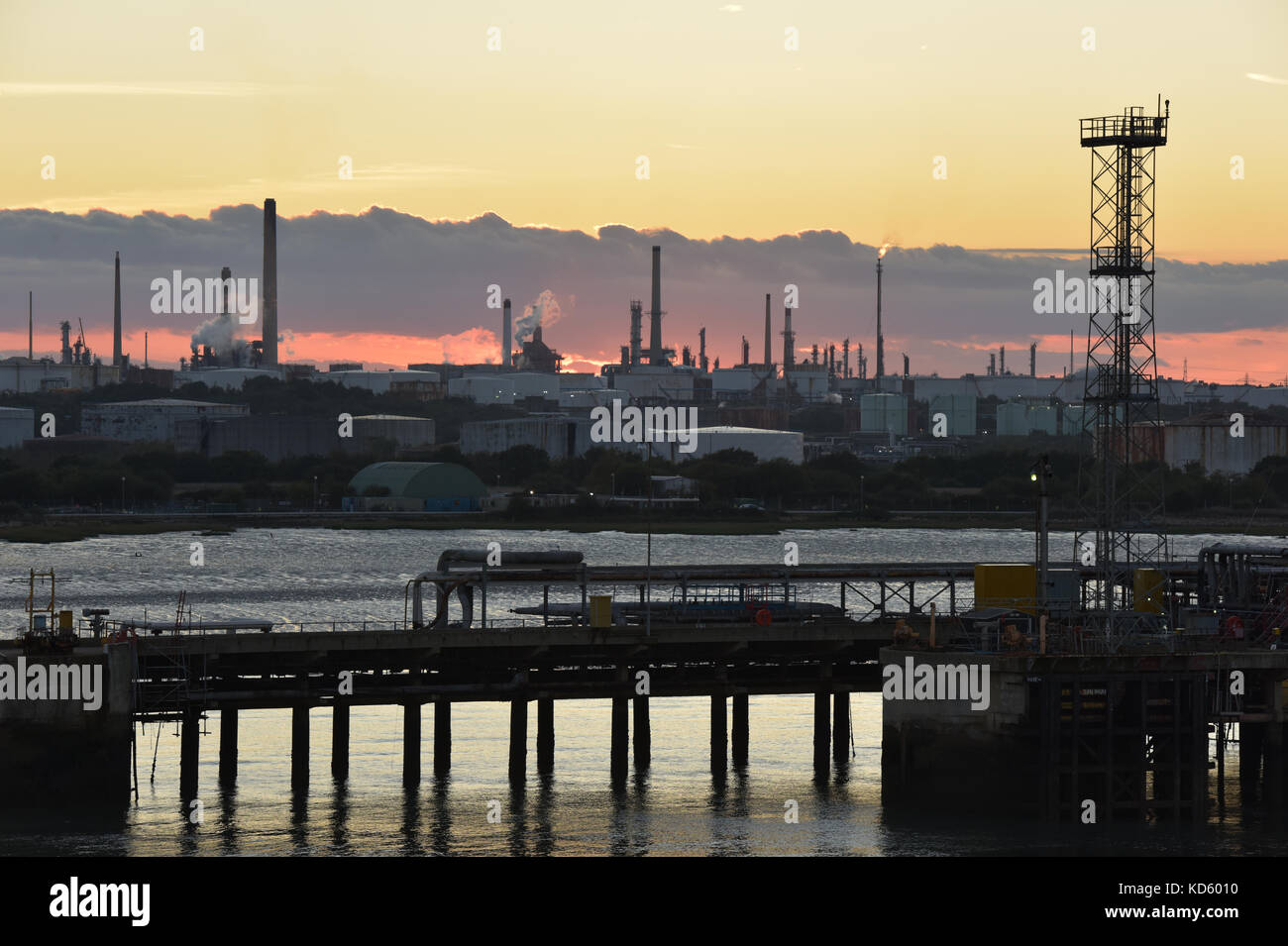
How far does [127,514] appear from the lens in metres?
185

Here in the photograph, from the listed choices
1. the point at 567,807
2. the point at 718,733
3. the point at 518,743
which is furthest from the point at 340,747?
the point at 718,733

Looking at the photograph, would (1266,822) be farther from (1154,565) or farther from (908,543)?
(908,543)

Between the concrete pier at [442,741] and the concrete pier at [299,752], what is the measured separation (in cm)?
462

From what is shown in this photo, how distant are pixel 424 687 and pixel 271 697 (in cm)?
401

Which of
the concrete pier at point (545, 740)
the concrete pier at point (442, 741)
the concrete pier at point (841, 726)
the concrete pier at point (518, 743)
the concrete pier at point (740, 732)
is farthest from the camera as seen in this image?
the concrete pier at point (841, 726)

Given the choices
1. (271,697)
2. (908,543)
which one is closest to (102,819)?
(271,697)

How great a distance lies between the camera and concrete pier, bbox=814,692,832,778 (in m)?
57.0

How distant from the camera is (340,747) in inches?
2147

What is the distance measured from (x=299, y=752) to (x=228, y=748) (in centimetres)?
206

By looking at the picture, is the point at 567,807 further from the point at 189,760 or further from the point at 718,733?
the point at 189,760

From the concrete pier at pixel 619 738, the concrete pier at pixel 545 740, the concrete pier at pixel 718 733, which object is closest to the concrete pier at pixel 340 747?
the concrete pier at pixel 545 740

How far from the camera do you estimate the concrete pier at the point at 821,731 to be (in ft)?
187

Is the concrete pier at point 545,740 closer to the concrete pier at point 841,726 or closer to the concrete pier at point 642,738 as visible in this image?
the concrete pier at point 642,738

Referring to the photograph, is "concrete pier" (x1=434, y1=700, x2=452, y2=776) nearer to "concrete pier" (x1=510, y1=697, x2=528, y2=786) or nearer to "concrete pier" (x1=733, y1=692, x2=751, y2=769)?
"concrete pier" (x1=510, y1=697, x2=528, y2=786)
